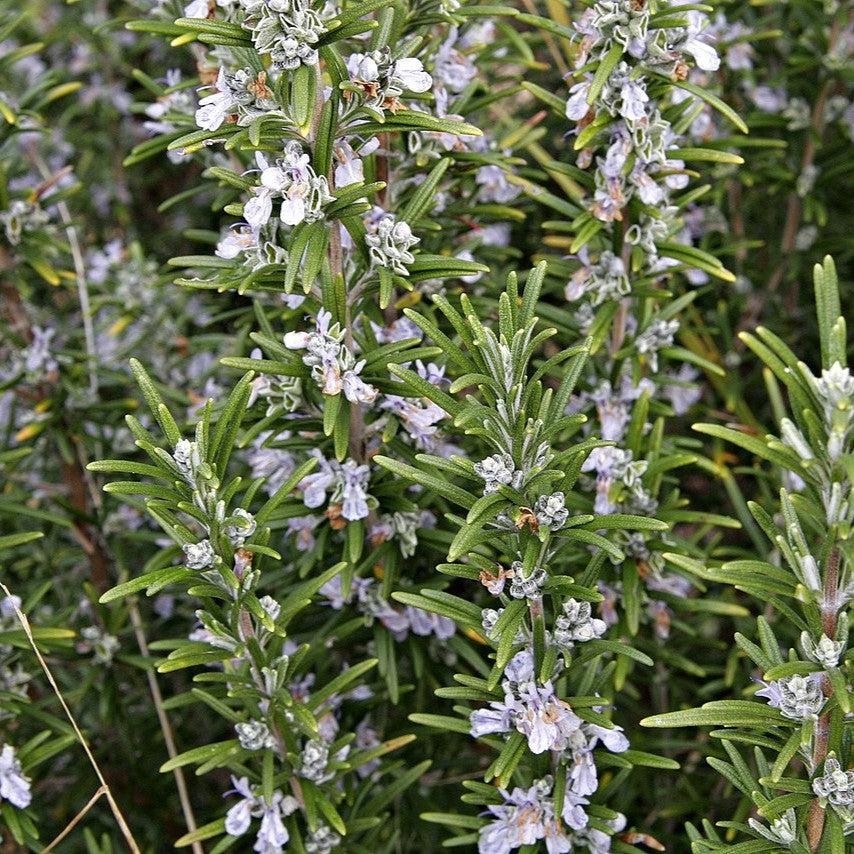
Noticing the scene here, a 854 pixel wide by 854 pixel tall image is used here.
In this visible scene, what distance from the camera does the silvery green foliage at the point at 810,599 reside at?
4.64ft

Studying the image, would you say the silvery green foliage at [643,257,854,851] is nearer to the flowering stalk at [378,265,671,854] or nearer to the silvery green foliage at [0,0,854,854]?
the silvery green foliage at [0,0,854,854]

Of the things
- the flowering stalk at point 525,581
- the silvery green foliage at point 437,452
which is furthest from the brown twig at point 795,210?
the flowering stalk at point 525,581

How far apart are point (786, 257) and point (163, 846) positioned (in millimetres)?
2276

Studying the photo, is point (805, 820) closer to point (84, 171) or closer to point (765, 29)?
point (765, 29)

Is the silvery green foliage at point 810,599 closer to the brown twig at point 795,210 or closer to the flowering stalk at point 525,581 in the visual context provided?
the flowering stalk at point 525,581

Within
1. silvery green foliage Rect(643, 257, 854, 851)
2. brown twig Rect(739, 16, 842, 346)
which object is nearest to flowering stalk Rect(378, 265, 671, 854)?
silvery green foliage Rect(643, 257, 854, 851)

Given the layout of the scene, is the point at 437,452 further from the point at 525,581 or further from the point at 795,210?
the point at 795,210

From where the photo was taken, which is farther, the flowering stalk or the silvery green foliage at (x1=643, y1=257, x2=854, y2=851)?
the flowering stalk

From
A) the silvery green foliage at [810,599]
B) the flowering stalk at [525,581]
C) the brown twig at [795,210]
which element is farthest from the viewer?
the brown twig at [795,210]

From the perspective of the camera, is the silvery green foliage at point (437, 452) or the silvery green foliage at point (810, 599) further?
the silvery green foliage at point (437, 452)

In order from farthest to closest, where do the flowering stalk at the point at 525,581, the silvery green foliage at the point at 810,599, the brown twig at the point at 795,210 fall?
the brown twig at the point at 795,210
the flowering stalk at the point at 525,581
the silvery green foliage at the point at 810,599

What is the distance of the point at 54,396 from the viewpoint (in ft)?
8.53

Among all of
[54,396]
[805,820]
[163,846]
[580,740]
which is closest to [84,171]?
[54,396]

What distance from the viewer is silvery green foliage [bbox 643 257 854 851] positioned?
1.42m
